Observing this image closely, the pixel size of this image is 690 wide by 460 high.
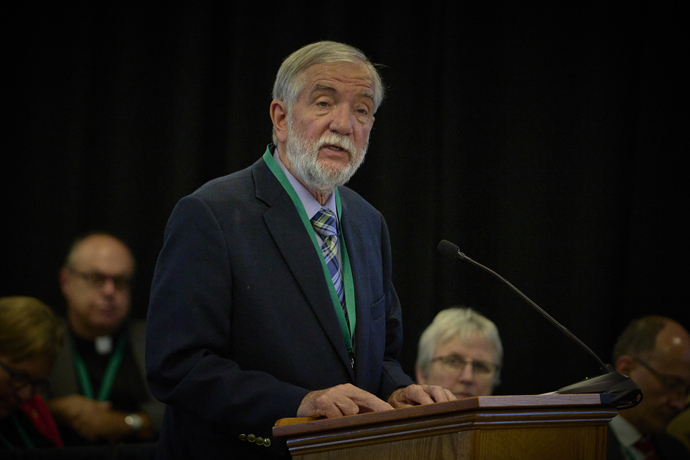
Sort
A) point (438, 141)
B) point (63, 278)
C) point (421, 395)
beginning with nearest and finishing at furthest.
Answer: point (421, 395), point (63, 278), point (438, 141)

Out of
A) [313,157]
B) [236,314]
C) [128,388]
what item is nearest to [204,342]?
[236,314]

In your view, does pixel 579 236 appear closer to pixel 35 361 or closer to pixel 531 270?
pixel 531 270

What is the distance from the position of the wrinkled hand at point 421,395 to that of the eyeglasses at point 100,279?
196 cm

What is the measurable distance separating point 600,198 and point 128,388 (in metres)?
2.43

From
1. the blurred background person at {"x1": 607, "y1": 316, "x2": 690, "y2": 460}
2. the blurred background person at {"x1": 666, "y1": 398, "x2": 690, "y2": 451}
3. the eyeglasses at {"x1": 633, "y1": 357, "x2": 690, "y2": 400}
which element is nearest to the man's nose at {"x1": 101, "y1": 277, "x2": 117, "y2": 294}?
the blurred background person at {"x1": 607, "y1": 316, "x2": 690, "y2": 460}

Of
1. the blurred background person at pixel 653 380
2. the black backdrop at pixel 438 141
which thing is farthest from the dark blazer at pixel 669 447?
the black backdrop at pixel 438 141

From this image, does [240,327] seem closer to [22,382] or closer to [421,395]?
[421,395]

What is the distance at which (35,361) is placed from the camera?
308cm

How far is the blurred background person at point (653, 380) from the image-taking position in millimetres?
3309

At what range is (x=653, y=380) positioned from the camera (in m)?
3.52

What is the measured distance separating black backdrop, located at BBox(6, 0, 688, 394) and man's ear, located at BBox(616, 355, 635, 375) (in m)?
0.26

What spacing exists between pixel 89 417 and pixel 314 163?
176cm

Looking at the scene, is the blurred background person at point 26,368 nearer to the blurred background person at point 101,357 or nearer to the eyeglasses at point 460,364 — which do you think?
the blurred background person at point 101,357

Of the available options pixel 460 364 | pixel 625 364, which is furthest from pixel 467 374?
pixel 625 364
